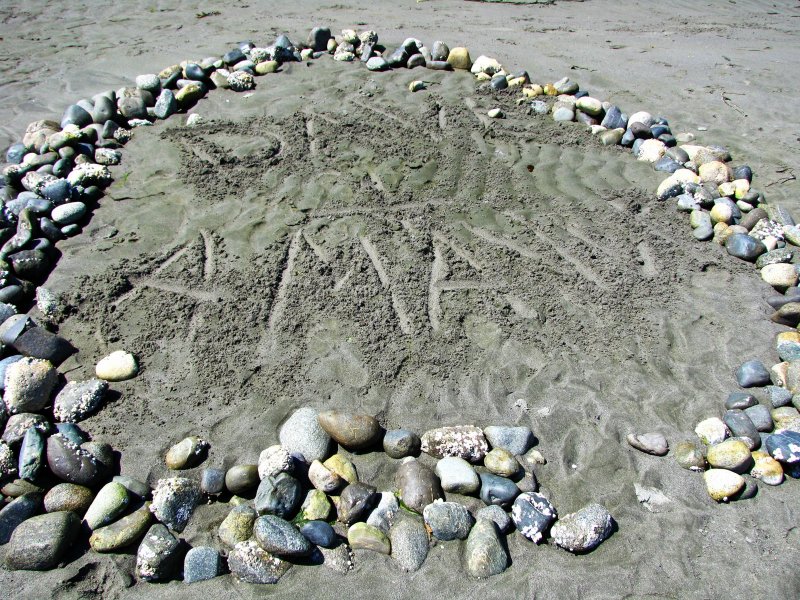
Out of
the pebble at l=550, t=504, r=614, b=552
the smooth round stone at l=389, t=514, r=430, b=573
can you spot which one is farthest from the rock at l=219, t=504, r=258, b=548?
the pebble at l=550, t=504, r=614, b=552

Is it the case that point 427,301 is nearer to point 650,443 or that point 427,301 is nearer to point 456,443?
point 456,443

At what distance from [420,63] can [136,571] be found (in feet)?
18.2

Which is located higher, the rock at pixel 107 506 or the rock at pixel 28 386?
the rock at pixel 28 386

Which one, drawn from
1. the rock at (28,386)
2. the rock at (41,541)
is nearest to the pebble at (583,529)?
the rock at (41,541)

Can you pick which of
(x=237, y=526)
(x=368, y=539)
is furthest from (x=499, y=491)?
(x=237, y=526)

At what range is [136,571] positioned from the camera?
2.49m

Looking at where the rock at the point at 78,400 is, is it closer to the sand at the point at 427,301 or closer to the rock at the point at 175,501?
the sand at the point at 427,301

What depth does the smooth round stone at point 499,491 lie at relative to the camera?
9.10ft

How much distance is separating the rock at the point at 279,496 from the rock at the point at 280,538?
0.10 metres

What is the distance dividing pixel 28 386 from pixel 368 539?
191cm

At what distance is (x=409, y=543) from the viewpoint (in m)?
2.59

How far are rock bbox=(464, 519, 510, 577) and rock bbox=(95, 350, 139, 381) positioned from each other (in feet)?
6.56

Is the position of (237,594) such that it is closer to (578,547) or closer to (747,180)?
(578,547)

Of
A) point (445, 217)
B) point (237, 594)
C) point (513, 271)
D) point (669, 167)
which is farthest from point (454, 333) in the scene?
point (669, 167)
